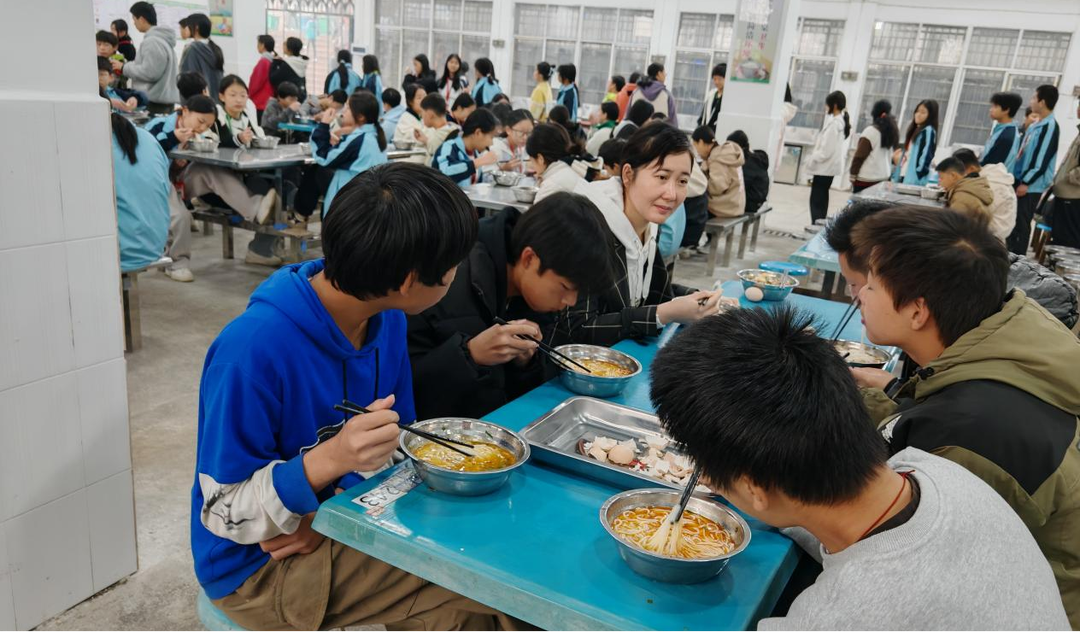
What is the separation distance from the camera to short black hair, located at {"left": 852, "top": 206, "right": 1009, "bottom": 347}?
1600 millimetres

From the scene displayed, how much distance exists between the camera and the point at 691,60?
1384cm

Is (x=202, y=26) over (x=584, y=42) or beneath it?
beneath

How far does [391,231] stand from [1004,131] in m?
8.32

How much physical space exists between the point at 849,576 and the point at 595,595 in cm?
39

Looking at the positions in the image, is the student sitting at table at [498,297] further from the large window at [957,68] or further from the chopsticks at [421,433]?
the large window at [957,68]

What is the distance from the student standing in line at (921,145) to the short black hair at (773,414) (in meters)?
7.79

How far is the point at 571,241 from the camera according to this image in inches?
80.0

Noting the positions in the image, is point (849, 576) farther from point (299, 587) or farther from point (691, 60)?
point (691, 60)

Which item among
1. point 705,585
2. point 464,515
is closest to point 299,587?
point 464,515

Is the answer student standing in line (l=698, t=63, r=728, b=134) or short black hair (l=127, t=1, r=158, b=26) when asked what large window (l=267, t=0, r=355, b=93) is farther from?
student standing in line (l=698, t=63, r=728, b=134)

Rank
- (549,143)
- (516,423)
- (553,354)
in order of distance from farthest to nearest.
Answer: (549,143) < (553,354) < (516,423)

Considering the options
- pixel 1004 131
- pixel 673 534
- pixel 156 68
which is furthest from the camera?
pixel 156 68

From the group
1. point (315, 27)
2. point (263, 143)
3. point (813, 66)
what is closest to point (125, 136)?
point (263, 143)

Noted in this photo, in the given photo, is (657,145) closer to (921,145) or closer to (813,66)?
(921,145)
